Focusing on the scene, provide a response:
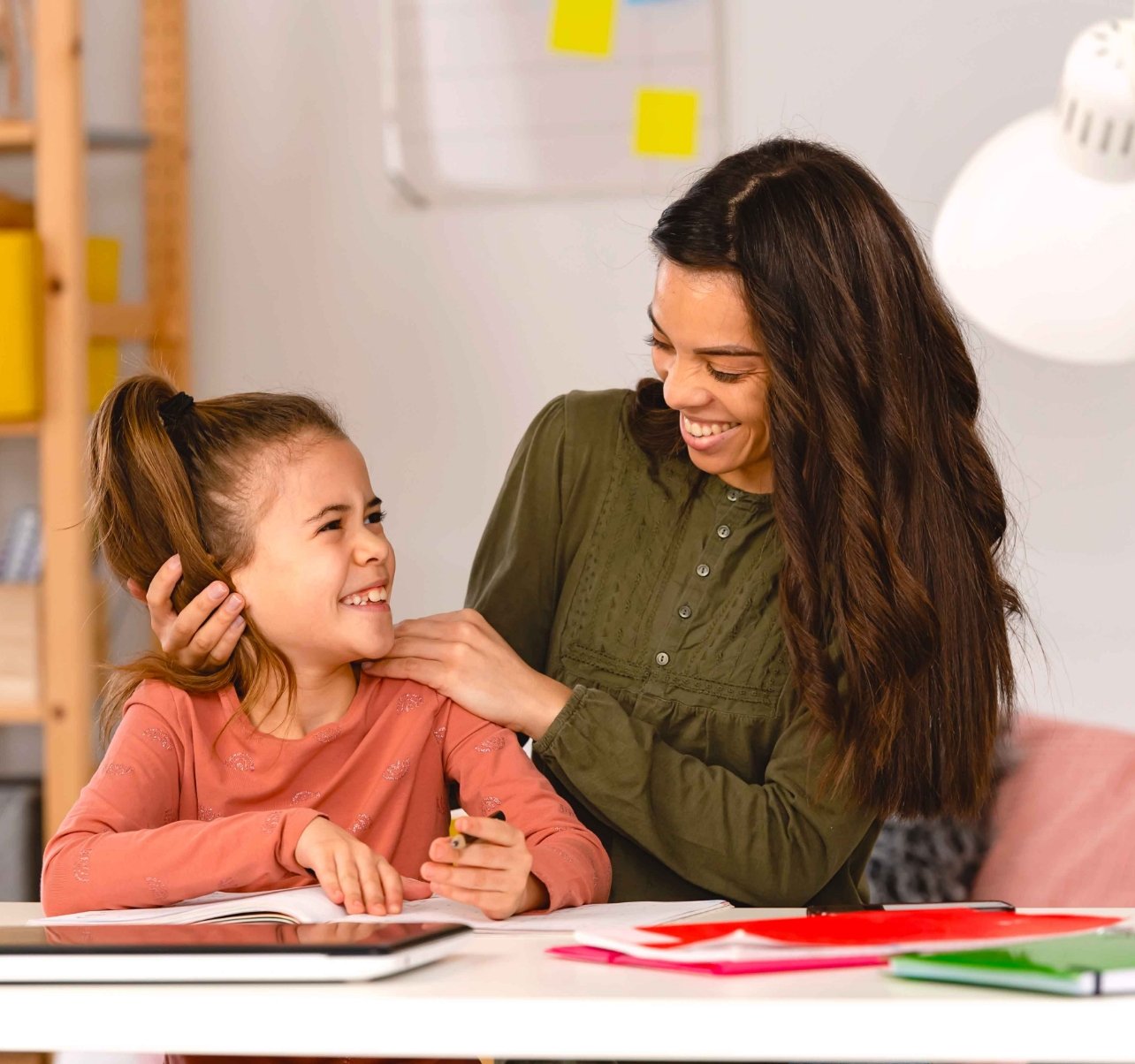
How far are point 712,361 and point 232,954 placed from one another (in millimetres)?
683

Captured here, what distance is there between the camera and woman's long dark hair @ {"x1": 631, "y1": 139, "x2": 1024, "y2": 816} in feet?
3.82

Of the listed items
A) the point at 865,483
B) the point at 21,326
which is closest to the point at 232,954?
the point at 865,483

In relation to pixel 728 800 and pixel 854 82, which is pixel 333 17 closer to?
pixel 854 82

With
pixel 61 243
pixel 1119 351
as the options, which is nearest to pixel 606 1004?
pixel 1119 351

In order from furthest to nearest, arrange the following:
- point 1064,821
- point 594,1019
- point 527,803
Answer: point 1064,821 → point 527,803 → point 594,1019

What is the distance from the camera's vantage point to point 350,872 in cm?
89

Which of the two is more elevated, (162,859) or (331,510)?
A: (331,510)

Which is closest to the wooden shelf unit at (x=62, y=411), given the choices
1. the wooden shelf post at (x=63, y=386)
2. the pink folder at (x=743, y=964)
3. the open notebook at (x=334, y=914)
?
the wooden shelf post at (x=63, y=386)

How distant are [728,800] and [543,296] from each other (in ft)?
4.72

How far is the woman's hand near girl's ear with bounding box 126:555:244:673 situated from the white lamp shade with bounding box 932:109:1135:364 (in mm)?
580

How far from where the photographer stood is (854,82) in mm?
2334

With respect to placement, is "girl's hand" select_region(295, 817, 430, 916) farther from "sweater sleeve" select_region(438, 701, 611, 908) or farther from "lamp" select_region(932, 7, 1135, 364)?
"lamp" select_region(932, 7, 1135, 364)

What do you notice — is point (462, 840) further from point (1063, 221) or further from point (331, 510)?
point (1063, 221)

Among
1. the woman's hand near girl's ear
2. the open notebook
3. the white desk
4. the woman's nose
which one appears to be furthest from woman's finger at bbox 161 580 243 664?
the white desk
